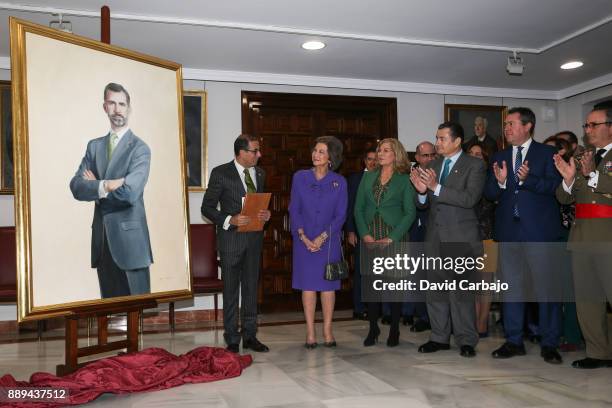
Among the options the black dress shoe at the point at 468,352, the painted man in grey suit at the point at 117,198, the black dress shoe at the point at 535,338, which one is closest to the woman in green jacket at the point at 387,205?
the black dress shoe at the point at 468,352

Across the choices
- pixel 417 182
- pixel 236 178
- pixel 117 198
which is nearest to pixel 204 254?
pixel 236 178

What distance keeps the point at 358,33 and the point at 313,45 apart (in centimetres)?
49

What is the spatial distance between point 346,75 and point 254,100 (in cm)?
113

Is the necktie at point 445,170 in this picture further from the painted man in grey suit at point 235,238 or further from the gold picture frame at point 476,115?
the gold picture frame at point 476,115

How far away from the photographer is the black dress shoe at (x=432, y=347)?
4297 mm

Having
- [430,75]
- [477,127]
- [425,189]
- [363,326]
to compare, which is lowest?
[363,326]

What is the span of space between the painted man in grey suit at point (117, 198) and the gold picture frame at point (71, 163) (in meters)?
0.03

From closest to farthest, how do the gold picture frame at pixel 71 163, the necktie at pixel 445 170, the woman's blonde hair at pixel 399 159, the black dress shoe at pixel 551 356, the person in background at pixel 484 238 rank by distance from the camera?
the gold picture frame at pixel 71 163
the black dress shoe at pixel 551 356
the necktie at pixel 445 170
the woman's blonde hair at pixel 399 159
the person in background at pixel 484 238

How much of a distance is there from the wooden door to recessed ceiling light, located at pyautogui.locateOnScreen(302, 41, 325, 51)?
123cm

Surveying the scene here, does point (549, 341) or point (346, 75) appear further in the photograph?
point (346, 75)

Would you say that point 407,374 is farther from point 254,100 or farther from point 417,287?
point 254,100

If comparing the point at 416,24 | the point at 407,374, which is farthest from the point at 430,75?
the point at 407,374

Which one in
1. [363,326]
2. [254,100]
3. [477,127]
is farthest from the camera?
[477,127]

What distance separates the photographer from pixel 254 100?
22.1ft
